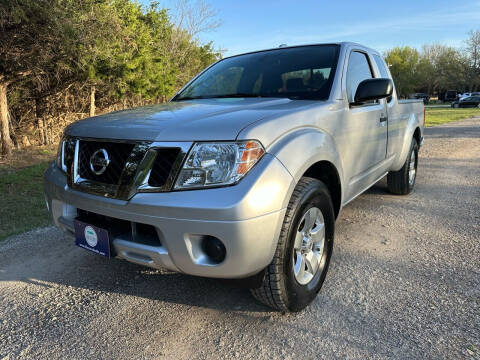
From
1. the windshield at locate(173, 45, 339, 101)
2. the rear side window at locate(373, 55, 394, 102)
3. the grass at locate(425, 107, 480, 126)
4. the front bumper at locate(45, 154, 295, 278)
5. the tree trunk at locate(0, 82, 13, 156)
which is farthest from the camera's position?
the grass at locate(425, 107, 480, 126)

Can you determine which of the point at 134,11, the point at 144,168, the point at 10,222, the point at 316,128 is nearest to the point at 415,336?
the point at 316,128

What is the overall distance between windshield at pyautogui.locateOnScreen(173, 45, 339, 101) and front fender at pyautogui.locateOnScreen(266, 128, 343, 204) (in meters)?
0.48

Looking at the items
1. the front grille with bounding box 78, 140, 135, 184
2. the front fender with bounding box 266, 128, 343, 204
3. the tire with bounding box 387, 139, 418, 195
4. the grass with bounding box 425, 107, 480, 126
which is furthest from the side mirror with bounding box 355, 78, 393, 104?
the grass with bounding box 425, 107, 480, 126

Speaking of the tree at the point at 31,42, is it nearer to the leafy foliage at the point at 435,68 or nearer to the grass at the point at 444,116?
the grass at the point at 444,116

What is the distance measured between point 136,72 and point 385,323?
10674mm

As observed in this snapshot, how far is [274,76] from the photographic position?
125 inches

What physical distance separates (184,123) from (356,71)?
205 cm

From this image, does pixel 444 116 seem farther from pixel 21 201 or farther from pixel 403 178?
pixel 21 201

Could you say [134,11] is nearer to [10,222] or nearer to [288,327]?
[10,222]

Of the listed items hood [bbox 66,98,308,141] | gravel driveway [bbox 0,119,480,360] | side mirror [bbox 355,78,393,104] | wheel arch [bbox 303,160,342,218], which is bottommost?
gravel driveway [bbox 0,119,480,360]

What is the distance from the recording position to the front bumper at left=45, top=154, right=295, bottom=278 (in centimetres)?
178

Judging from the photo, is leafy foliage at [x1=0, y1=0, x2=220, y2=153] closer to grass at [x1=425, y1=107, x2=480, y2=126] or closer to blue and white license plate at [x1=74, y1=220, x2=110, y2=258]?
blue and white license plate at [x1=74, y1=220, x2=110, y2=258]

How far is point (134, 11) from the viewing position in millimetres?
11070

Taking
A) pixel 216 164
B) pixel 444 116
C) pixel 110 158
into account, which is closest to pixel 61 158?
pixel 110 158
